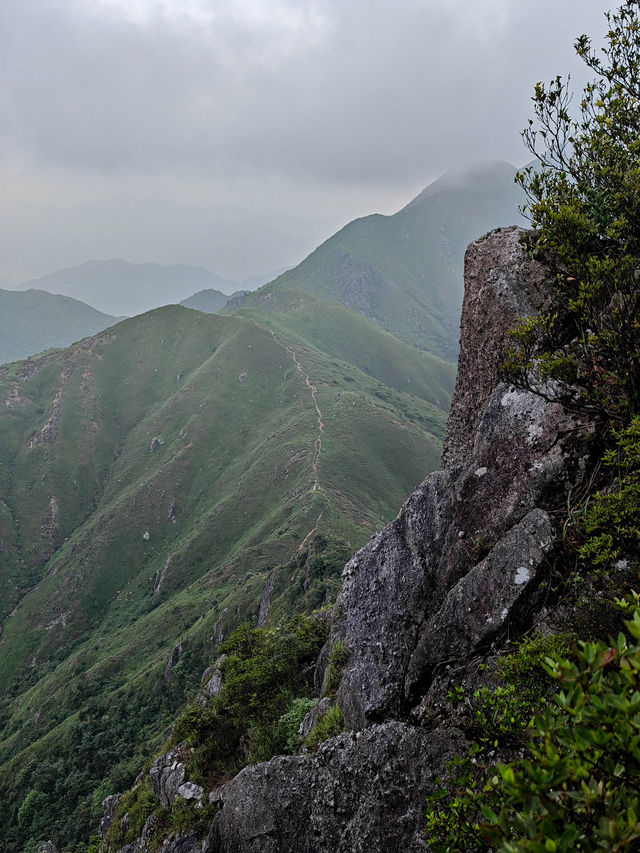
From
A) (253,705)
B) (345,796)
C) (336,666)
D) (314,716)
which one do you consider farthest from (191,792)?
(345,796)

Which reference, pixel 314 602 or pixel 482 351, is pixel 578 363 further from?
pixel 314 602

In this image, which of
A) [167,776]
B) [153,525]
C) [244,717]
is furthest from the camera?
[153,525]

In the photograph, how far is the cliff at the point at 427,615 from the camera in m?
9.50

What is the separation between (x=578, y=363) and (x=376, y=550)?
32.1 ft

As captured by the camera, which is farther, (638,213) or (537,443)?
(537,443)

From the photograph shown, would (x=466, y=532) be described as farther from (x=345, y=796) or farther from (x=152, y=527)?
(x=152, y=527)

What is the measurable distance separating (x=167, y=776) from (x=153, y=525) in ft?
383

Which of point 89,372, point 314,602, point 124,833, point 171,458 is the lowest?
point 314,602

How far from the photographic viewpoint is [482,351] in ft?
55.1

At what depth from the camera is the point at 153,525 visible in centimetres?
12775

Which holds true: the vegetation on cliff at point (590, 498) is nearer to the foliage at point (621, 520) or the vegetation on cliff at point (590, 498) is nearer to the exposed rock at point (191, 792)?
the foliage at point (621, 520)

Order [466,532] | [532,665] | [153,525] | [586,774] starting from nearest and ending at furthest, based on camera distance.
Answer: [586,774] < [532,665] < [466,532] < [153,525]

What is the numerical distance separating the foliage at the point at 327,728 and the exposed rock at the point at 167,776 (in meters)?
8.57

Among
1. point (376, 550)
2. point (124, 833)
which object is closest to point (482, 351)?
point (376, 550)
